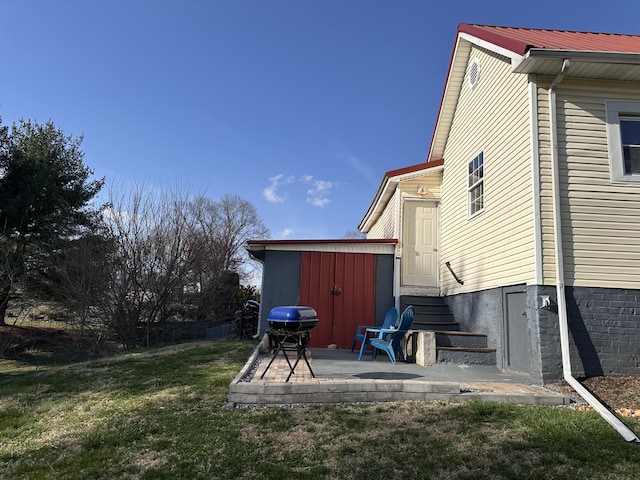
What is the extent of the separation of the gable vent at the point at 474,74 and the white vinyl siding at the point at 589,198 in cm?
242

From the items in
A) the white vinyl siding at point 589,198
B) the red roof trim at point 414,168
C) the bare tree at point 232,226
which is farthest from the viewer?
the bare tree at point 232,226

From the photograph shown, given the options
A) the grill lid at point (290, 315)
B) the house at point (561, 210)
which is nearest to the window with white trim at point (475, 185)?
the house at point (561, 210)

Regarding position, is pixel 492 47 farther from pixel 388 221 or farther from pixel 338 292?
pixel 338 292

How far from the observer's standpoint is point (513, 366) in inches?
229

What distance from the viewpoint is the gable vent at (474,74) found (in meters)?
7.78

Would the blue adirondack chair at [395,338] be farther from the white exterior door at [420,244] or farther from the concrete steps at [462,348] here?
the white exterior door at [420,244]

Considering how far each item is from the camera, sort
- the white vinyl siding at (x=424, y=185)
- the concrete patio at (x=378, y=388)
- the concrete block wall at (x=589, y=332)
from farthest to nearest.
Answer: the white vinyl siding at (x=424, y=185) → the concrete block wall at (x=589, y=332) → the concrete patio at (x=378, y=388)

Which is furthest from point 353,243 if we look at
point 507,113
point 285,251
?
point 507,113

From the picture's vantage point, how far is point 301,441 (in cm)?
321

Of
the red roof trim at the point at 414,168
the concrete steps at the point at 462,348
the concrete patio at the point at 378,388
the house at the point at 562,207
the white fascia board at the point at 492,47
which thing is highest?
the white fascia board at the point at 492,47

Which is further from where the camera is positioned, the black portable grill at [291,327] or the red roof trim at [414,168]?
the red roof trim at [414,168]

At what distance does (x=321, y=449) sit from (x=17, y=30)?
1066 cm

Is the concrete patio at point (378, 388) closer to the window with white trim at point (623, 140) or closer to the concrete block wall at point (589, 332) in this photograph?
the concrete block wall at point (589, 332)

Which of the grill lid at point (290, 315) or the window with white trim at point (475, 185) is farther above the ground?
the window with white trim at point (475, 185)
